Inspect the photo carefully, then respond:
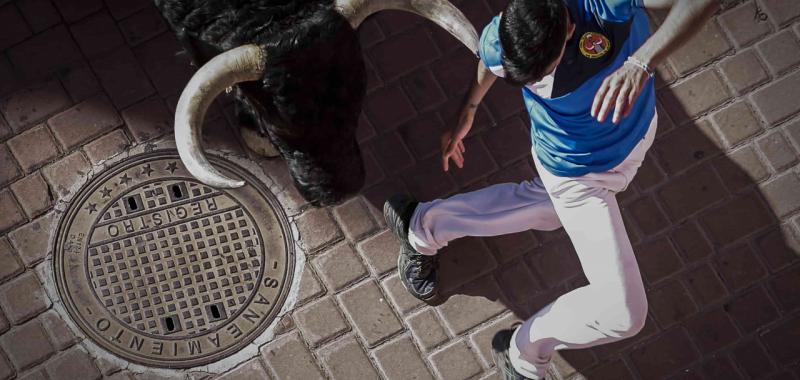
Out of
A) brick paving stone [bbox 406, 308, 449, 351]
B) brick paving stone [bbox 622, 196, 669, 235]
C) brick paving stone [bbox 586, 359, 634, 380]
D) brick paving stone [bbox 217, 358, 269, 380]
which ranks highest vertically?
brick paving stone [bbox 217, 358, 269, 380]

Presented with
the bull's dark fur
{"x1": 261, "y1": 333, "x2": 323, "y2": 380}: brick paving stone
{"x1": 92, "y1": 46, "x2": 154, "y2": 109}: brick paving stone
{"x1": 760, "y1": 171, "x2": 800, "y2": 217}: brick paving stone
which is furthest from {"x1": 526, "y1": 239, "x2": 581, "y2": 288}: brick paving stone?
Result: {"x1": 92, "y1": 46, "x2": 154, "y2": 109}: brick paving stone

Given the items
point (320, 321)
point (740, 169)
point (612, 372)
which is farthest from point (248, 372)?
point (740, 169)

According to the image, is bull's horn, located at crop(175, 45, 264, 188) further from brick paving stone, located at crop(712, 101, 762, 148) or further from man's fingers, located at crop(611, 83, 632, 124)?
brick paving stone, located at crop(712, 101, 762, 148)

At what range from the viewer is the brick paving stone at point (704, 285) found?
18.0 ft

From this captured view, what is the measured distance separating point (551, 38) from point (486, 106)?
1845 mm

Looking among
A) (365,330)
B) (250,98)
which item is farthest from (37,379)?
(250,98)

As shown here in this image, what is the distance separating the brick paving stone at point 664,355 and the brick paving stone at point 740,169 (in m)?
0.95

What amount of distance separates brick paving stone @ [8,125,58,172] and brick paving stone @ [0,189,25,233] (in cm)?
19

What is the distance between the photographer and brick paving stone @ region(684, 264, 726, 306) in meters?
5.48

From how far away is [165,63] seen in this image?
216 inches

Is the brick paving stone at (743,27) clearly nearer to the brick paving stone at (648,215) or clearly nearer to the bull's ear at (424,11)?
the brick paving stone at (648,215)

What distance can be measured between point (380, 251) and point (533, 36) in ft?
6.84

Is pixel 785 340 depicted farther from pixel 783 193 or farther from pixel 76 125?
pixel 76 125

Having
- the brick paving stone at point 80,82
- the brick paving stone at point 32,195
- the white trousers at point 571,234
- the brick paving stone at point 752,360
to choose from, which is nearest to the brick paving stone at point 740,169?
the brick paving stone at point 752,360
